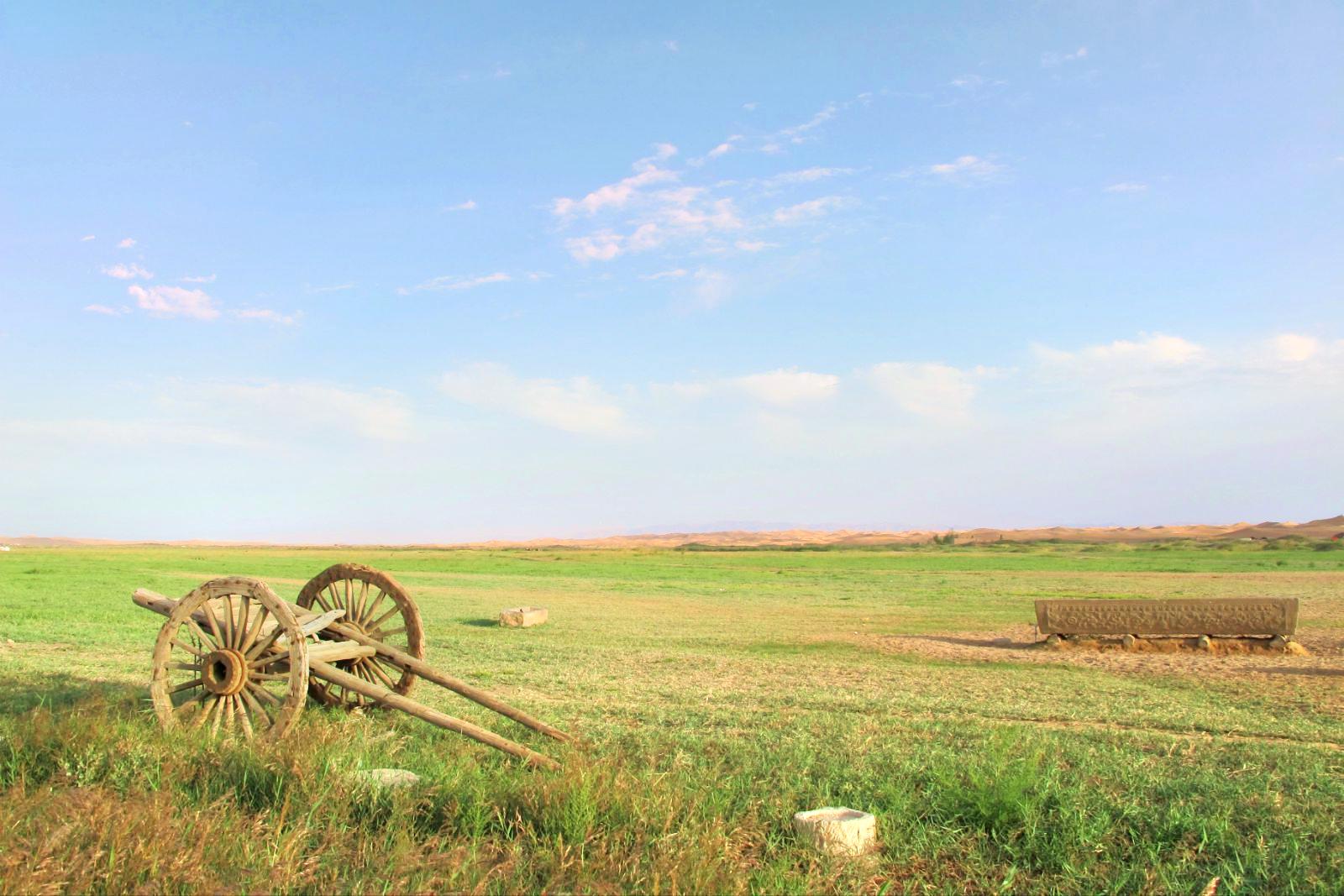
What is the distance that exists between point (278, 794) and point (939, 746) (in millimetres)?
5475

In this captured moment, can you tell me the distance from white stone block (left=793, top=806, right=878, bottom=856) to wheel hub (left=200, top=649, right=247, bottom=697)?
518 cm

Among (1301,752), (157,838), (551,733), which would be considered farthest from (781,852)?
(1301,752)

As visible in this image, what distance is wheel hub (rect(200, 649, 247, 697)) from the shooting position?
805 centimetres

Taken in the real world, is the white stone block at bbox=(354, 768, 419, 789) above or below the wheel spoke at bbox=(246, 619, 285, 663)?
below

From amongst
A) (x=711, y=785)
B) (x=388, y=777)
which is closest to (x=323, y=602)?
(x=388, y=777)

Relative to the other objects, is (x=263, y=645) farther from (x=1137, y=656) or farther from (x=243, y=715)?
(x=1137, y=656)

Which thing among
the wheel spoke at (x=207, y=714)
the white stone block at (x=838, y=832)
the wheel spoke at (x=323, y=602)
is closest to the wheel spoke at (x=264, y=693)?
the wheel spoke at (x=207, y=714)

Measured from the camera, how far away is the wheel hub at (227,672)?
8.05 metres

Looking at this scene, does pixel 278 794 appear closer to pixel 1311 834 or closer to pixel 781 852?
pixel 781 852

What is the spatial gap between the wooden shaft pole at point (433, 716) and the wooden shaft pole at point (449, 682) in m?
0.24

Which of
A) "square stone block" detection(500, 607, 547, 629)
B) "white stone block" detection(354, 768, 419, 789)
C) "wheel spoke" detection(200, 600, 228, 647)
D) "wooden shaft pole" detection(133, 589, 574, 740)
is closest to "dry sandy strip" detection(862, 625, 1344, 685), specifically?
"square stone block" detection(500, 607, 547, 629)

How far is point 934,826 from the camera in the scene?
5891 millimetres

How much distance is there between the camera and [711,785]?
665 centimetres

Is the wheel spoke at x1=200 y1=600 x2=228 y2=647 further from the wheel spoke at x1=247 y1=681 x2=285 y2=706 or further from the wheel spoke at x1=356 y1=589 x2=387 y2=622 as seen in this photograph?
the wheel spoke at x1=356 y1=589 x2=387 y2=622
